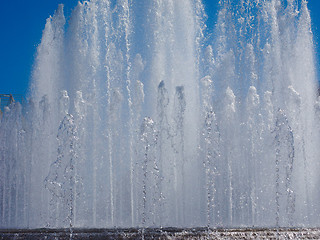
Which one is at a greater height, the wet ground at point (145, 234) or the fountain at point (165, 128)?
the fountain at point (165, 128)

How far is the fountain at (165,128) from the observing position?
1594 cm

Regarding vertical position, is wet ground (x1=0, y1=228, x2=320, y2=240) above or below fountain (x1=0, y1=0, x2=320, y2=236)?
below

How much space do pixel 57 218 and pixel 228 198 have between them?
6.13 metres

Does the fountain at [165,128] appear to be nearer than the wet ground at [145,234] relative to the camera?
No

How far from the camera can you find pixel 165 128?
A: 1720 cm

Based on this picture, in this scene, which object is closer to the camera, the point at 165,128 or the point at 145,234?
the point at 145,234

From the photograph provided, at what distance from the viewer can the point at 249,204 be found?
1619 centimetres

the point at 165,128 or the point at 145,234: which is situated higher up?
the point at 165,128

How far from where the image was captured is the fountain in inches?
627

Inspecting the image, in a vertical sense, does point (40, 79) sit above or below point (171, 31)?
below

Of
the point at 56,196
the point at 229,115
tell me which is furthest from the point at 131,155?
the point at 229,115

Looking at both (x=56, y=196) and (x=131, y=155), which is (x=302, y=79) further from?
(x=56, y=196)

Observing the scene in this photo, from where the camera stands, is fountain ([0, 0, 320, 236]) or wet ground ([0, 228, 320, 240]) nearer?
wet ground ([0, 228, 320, 240])

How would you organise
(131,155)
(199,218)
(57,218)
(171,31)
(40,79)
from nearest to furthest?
(57,218), (199,218), (131,155), (40,79), (171,31)
